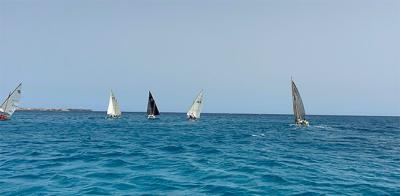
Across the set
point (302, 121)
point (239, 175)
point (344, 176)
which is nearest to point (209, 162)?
point (239, 175)

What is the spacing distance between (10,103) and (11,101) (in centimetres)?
77

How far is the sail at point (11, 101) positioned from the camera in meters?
83.9

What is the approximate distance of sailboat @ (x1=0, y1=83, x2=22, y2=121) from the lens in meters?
84.0

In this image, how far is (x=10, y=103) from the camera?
85.9 meters

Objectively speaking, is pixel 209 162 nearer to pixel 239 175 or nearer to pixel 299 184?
pixel 239 175

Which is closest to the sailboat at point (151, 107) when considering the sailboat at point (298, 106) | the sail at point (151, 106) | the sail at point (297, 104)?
the sail at point (151, 106)

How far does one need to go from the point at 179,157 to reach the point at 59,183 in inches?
412

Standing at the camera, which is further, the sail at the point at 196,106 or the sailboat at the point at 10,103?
the sail at the point at 196,106

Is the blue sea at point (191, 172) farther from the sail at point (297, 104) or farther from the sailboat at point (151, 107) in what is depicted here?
the sailboat at point (151, 107)

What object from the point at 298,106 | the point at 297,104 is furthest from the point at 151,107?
the point at 297,104

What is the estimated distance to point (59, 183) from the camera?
57.9 ft

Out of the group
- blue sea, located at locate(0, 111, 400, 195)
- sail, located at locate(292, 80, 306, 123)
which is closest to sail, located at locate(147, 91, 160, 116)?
sail, located at locate(292, 80, 306, 123)

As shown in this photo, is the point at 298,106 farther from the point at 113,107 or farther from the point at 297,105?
the point at 113,107

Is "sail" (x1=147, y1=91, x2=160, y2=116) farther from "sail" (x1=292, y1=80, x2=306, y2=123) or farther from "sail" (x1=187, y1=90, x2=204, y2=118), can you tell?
"sail" (x1=292, y1=80, x2=306, y2=123)
